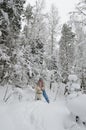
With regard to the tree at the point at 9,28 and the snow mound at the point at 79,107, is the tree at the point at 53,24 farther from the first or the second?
the snow mound at the point at 79,107

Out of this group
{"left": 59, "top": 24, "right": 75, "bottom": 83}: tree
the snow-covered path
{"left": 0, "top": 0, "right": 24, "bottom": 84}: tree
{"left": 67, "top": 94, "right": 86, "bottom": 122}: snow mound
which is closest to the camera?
the snow-covered path

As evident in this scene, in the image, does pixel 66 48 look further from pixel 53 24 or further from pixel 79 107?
pixel 79 107

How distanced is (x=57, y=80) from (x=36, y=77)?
9.04 metres

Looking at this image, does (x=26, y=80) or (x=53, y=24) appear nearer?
(x=26, y=80)

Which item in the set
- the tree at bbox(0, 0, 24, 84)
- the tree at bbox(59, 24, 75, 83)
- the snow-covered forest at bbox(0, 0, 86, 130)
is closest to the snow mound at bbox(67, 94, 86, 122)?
the snow-covered forest at bbox(0, 0, 86, 130)

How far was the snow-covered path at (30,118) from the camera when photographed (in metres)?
7.58

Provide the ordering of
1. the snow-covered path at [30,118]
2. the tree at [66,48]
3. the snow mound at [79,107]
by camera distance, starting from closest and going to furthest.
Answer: the snow-covered path at [30,118], the snow mound at [79,107], the tree at [66,48]

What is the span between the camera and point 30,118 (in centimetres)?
832

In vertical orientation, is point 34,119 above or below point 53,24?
below

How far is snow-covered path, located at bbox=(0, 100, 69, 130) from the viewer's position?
7578mm

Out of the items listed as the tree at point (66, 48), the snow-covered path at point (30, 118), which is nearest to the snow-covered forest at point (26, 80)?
the snow-covered path at point (30, 118)

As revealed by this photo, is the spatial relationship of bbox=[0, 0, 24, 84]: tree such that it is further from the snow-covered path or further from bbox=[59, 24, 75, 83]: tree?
bbox=[59, 24, 75, 83]: tree

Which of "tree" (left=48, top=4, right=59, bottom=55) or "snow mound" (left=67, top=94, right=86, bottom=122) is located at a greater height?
"tree" (left=48, top=4, right=59, bottom=55)

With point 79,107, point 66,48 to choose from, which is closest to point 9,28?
point 79,107
